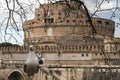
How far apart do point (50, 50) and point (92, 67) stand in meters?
6.57

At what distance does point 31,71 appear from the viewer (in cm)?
285

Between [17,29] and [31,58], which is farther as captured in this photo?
[17,29]

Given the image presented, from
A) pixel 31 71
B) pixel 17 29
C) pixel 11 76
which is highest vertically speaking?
pixel 17 29

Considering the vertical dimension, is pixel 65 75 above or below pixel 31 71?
below

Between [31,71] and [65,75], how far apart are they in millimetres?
19099

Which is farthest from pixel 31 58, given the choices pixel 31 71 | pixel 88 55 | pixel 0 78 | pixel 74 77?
pixel 88 55

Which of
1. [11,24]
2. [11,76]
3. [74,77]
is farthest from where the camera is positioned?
[11,76]

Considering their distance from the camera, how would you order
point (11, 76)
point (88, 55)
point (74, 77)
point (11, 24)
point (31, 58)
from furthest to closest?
point (88, 55)
point (11, 76)
point (74, 77)
point (11, 24)
point (31, 58)

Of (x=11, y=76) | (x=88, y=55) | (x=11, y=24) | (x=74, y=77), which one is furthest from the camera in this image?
(x=88, y=55)

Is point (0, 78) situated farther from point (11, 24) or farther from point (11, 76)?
point (11, 24)

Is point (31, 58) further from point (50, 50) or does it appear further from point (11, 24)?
point (50, 50)

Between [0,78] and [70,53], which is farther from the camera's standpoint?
[70,53]

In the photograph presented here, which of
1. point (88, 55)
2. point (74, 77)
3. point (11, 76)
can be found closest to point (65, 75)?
point (74, 77)

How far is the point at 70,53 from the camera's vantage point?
28281mm
